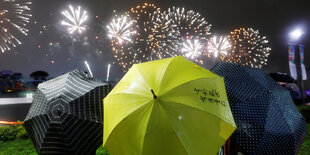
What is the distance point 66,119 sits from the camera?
2994mm

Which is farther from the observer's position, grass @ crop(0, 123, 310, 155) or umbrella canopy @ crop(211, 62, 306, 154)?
grass @ crop(0, 123, 310, 155)

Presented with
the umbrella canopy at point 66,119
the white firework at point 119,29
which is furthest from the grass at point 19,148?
the white firework at point 119,29

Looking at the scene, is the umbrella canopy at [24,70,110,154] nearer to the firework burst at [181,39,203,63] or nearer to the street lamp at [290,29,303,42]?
the street lamp at [290,29,303,42]

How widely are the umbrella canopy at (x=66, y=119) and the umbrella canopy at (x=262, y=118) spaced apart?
1856 millimetres

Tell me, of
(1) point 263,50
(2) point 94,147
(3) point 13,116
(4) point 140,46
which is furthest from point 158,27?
(2) point 94,147

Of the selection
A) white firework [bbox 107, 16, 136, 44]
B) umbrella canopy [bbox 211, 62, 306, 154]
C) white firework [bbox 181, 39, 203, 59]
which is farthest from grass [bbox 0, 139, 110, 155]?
white firework [bbox 181, 39, 203, 59]

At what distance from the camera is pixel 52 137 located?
3.01 m

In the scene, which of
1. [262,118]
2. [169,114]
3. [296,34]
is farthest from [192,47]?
[169,114]

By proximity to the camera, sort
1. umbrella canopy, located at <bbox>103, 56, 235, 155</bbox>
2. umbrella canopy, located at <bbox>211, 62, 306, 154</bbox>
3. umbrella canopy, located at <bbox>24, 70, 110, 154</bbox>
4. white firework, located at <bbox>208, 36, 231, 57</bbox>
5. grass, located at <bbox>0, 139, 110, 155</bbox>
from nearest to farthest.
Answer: umbrella canopy, located at <bbox>103, 56, 235, 155</bbox> < umbrella canopy, located at <bbox>211, 62, 306, 154</bbox> < umbrella canopy, located at <bbox>24, 70, 110, 154</bbox> < grass, located at <bbox>0, 139, 110, 155</bbox> < white firework, located at <bbox>208, 36, 231, 57</bbox>

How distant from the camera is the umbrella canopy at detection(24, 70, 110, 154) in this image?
3.00 metres

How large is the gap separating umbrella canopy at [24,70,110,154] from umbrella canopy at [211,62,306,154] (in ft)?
6.09

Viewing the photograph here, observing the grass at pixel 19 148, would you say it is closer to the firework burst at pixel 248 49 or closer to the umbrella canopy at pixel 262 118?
the umbrella canopy at pixel 262 118

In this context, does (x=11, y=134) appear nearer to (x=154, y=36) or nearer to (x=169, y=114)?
(x=169, y=114)

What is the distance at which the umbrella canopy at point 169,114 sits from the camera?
2.05m
